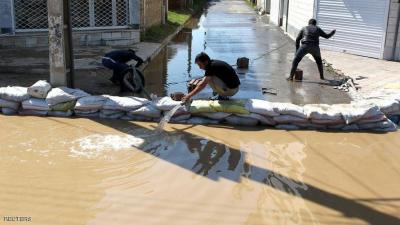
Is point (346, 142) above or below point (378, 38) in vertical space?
below

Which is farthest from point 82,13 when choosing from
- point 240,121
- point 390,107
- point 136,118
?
point 390,107

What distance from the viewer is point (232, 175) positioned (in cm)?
572

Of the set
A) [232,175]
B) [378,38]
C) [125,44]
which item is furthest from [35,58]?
[378,38]

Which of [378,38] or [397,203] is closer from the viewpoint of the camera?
[397,203]

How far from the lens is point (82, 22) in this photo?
14547mm

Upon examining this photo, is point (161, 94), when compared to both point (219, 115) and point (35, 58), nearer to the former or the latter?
point (219, 115)

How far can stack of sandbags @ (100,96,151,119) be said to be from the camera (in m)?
7.76

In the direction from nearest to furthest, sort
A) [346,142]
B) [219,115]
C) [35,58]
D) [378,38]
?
[346,142], [219,115], [35,58], [378,38]

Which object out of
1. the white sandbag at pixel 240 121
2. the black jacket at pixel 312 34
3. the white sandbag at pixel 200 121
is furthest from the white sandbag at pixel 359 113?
Answer: the black jacket at pixel 312 34

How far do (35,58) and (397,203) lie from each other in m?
9.85

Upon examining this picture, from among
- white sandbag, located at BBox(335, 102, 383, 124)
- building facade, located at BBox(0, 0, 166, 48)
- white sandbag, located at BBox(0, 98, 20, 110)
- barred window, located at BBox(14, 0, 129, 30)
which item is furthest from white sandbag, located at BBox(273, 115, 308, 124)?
barred window, located at BBox(14, 0, 129, 30)

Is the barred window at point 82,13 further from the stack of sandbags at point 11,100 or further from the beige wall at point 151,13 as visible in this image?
the stack of sandbags at point 11,100

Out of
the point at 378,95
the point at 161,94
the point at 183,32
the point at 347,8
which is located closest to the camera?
the point at 378,95

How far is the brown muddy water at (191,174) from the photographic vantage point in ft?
15.5
